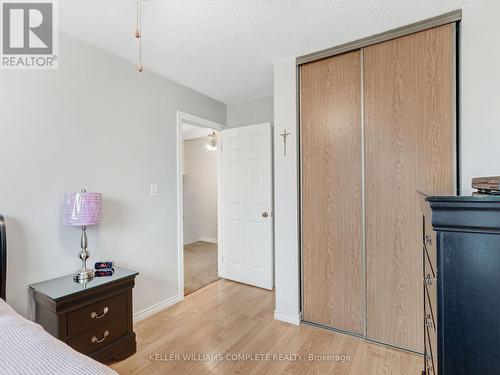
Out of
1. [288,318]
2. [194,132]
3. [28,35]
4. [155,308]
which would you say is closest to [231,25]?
[28,35]

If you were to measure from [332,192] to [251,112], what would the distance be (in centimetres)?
181

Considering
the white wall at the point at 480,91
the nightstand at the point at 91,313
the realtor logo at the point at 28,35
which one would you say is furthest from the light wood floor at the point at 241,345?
the realtor logo at the point at 28,35

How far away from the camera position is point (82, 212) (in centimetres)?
182

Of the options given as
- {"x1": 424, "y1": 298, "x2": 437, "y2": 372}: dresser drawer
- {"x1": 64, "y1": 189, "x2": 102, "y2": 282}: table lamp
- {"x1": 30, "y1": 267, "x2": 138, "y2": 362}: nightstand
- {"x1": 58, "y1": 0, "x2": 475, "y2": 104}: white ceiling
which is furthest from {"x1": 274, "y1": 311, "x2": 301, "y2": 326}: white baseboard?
{"x1": 58, "y1": 0, "x2": 475, "y2": 104}: white ceiling

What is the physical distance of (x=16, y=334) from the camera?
0.97m

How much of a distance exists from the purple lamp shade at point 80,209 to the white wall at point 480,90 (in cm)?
259

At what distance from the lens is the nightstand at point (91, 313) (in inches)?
63.6

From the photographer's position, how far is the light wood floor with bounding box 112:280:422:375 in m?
1.83

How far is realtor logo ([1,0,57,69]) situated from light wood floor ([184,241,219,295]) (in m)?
2.65

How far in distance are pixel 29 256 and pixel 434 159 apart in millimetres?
2919

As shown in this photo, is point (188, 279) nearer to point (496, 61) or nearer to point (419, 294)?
point (419, 294)

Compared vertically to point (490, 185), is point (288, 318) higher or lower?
lower

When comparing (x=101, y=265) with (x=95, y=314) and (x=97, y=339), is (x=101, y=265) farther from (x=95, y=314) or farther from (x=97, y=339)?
(x=97, y=339)

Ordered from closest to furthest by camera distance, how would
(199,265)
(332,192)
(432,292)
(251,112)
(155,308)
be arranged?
(432,292)
(332,192)
(155,308)
(251,112)
(199,265)
